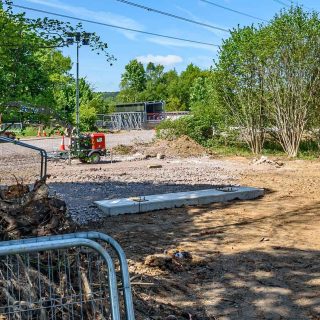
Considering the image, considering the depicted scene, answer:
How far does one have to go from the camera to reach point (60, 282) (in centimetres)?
377

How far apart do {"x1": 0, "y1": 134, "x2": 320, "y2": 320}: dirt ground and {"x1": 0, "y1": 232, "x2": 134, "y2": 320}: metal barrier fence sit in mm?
775

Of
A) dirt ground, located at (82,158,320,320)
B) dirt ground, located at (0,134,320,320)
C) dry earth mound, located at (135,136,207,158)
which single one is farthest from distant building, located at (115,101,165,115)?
dirt ground, located at (82,158,320,320)

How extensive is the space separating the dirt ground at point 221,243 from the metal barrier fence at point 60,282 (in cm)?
77

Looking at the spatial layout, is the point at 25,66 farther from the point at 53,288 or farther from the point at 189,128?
the point at 189,128

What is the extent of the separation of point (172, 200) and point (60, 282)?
6.04 meters

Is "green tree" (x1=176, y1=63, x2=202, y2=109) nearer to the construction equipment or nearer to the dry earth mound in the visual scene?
the dry earth mound

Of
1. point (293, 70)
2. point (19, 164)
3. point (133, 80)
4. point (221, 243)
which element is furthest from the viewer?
point (133, 80)

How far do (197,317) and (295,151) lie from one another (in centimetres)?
1638

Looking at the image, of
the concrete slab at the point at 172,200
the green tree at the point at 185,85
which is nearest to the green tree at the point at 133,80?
the green tree at the point at 185,85

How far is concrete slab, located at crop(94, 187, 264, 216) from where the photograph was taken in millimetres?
9117

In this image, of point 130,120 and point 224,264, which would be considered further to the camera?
point 130,120

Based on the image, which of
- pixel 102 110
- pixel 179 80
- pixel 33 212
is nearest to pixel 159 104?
pixel 102 110

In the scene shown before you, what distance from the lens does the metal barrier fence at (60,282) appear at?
230 cm

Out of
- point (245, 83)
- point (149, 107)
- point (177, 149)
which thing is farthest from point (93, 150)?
point (149, 107)
